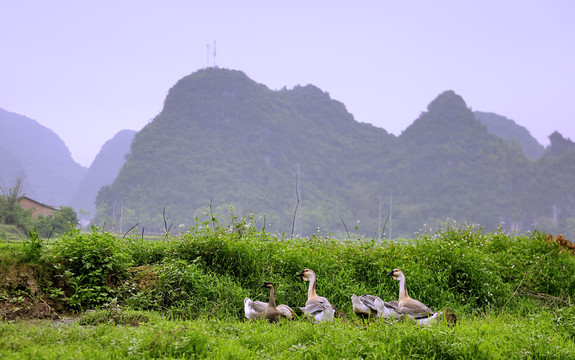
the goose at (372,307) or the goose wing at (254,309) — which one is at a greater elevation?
the goose at (372,307)

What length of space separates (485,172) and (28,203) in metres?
120

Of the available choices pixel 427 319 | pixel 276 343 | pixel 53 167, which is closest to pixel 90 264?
pixel 276 343

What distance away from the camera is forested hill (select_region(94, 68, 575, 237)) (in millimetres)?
117812

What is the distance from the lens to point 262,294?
792 centimetres

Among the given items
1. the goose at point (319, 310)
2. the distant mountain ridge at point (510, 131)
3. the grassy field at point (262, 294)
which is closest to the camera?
the grassy field at point (262, 294)

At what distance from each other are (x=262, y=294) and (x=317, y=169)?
127490mm

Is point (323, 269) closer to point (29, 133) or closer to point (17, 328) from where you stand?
point (17, 328)

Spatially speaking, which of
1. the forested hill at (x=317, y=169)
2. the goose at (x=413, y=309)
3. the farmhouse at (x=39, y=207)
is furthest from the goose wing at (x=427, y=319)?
the forested hill at (x=317, y=169)

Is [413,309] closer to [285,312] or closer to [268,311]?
[285,312]

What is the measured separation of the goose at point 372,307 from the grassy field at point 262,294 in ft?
0.67

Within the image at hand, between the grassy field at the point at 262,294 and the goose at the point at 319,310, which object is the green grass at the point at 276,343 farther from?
the goose at the point at 319,310

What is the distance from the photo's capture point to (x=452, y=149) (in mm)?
129875

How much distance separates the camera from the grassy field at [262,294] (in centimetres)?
486

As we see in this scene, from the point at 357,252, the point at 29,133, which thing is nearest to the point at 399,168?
the point at 357,252
